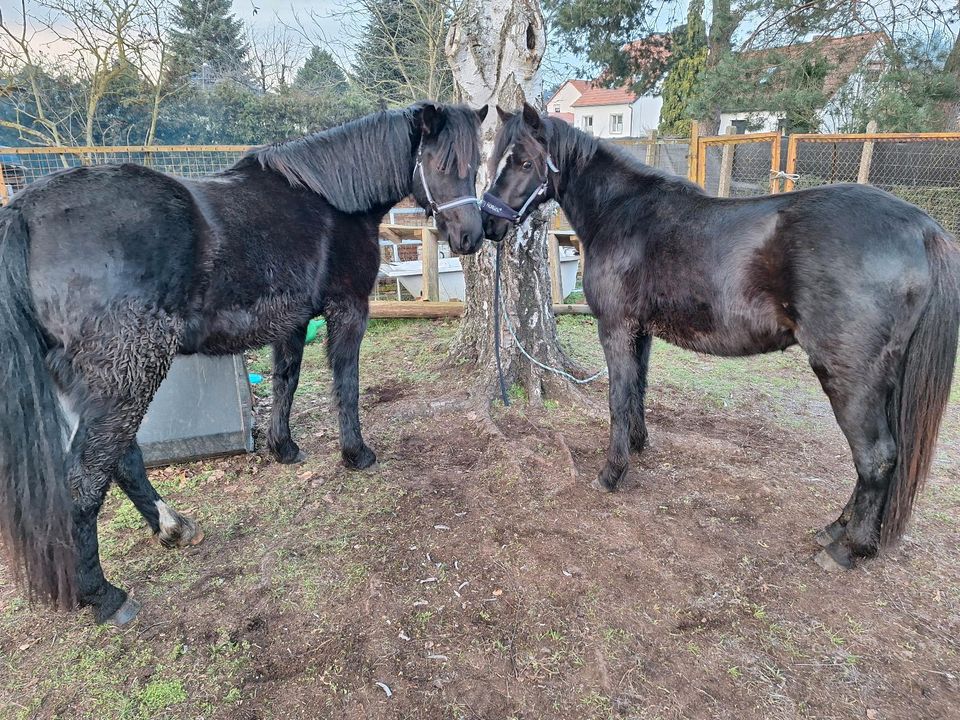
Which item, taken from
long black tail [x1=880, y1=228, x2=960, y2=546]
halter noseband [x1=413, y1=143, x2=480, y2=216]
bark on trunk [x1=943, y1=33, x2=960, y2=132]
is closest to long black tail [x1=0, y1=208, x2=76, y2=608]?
halter noseband [x1=413, y1=143, x2=480, y2=216]

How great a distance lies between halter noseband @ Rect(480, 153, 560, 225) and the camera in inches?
114

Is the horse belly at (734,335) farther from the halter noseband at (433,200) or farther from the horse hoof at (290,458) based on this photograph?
the horse hoof at (290,458)

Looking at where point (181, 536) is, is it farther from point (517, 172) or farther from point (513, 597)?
point (517, 172)

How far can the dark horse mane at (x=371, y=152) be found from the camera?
9.07ft

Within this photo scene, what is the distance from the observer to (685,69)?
16.9 metres

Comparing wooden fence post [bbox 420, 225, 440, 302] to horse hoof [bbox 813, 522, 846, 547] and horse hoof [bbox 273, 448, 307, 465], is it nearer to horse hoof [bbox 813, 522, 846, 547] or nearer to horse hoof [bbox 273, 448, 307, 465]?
horse hoof [bbox 273, 448, 307, 465]

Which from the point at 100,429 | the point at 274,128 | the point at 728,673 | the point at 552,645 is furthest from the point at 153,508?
the point at 274,128

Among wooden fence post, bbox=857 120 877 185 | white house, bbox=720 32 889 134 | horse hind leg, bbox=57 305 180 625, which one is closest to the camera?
horse hind leg, bbox=57 305 180 625

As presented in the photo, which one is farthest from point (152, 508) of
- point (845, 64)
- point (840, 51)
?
point (845, 64)

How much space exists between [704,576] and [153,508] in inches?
98.5

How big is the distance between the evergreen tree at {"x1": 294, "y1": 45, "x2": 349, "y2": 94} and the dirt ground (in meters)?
14.2

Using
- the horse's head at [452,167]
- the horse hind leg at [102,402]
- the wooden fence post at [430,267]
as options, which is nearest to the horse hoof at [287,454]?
the horse hind leg at [102,402]

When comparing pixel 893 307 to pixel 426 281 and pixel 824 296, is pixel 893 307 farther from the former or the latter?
pixel 426 281

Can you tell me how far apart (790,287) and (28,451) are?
9.90 feet
